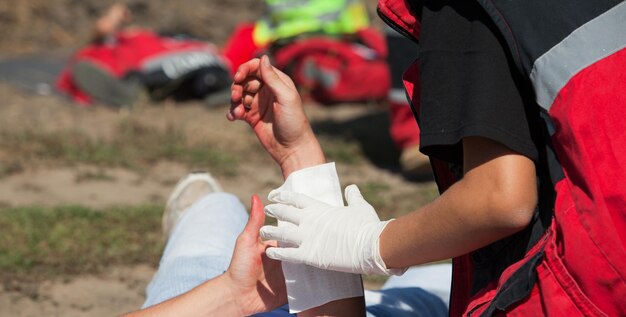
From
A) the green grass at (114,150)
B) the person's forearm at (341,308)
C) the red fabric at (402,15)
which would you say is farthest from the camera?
the green grass at (114,150)

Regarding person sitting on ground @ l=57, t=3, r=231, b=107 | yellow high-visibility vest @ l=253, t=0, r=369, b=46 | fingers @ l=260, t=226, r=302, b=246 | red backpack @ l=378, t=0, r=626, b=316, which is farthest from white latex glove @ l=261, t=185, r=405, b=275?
yellow high-visibility vest @ l=253, t=0, r=369, b=46

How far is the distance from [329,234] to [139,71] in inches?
133

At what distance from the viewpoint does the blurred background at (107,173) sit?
7.95ft

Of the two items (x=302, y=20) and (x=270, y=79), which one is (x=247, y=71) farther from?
(x=302, y=20)

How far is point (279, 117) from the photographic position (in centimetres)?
159

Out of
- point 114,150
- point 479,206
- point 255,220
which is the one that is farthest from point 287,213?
point 114,150

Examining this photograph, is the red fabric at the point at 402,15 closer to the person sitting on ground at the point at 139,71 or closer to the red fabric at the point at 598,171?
the red fabric at the point at 598,171

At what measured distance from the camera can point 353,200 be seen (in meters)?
1.46

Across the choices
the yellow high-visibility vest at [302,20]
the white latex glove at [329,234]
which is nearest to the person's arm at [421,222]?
the white latex glove at [329,234]

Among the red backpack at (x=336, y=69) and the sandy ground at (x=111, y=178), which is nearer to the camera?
the sandy ground at (x=111, y=178)

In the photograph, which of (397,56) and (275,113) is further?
(397,56)

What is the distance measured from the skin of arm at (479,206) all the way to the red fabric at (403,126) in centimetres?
233

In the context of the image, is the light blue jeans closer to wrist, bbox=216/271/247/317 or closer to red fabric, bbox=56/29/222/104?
wrist, bbox=216/271/247/317

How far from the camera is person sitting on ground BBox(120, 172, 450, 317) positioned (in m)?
1.58
